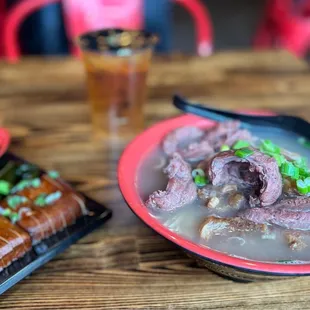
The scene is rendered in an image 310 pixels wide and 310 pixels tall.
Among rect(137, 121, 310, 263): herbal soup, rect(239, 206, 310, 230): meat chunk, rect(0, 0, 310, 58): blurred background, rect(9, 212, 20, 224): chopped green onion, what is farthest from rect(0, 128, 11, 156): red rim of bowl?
rect(0, 0, 310, 58): blurred background

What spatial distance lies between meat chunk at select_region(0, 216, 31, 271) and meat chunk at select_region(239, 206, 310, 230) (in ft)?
1.26

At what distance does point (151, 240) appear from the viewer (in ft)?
3.02

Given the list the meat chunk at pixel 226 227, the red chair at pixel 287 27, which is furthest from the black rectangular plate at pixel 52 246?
the red chair at pixel 287 27

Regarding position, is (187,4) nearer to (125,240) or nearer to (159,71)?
(159,71)

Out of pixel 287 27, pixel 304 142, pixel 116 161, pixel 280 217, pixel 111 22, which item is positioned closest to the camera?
pixel 280 217

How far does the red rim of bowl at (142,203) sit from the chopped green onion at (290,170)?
18 cm

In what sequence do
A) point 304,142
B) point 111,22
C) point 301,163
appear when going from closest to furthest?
point 301,163, point 304,142, point 111,22

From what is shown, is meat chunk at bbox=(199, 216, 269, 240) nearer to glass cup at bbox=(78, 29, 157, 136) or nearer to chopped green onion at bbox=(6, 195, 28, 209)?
chopped green onion at bbox=(6, 195, 28, 209)

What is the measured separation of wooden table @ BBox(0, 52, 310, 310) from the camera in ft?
2.62

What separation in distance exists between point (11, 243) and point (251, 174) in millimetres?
430

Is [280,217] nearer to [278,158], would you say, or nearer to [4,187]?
[278,158]

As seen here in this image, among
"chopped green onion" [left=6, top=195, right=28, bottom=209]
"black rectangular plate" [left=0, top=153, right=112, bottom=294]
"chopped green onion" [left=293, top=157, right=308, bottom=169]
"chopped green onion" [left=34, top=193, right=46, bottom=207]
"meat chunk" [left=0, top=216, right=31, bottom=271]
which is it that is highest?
"chopped green onion" [left=293, top=157, right=308, bottom=169]

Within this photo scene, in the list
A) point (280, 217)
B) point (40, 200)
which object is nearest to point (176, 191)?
point (280, 217)

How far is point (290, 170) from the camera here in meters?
0.80
